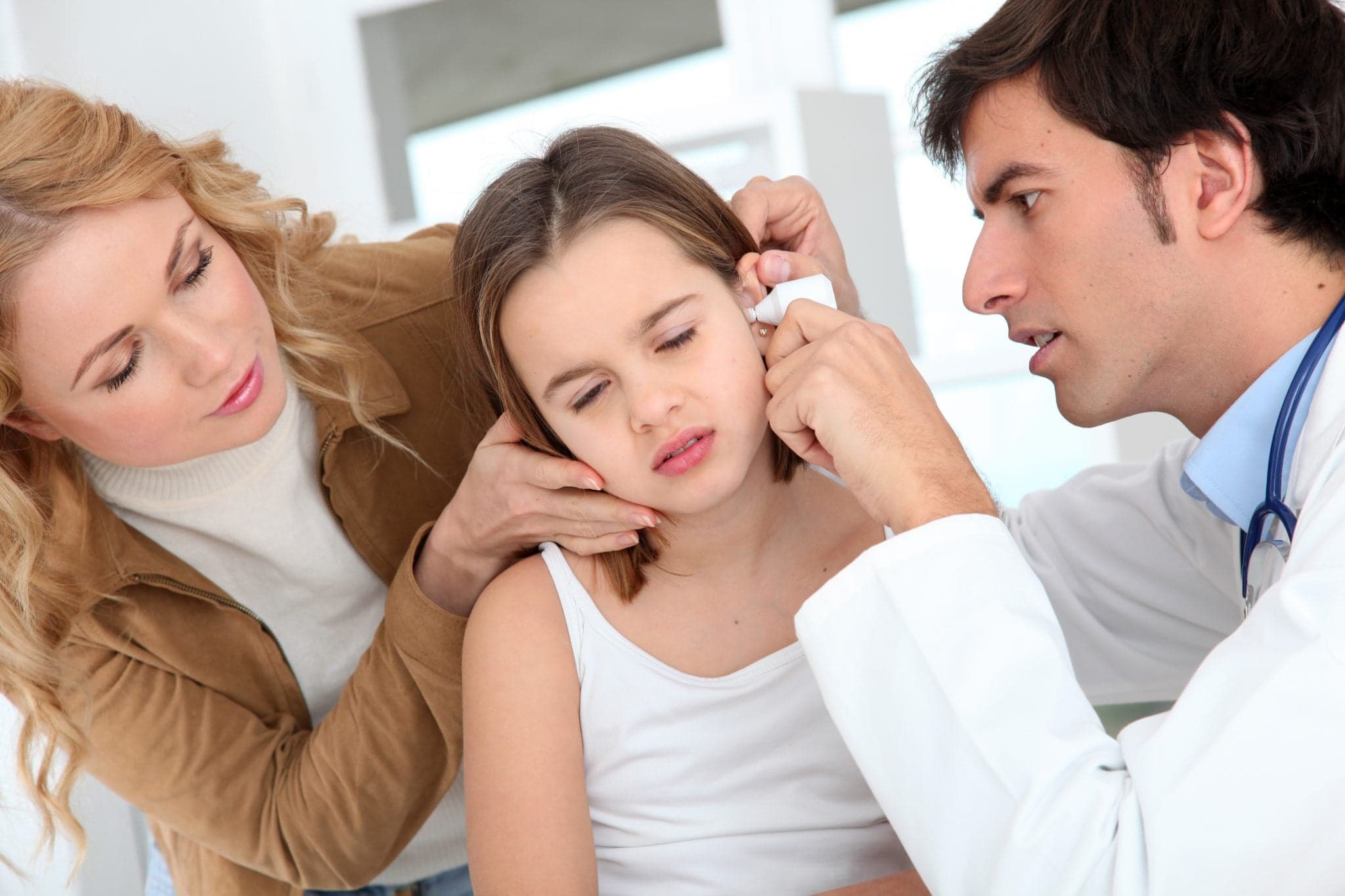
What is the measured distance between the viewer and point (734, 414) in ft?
4.71

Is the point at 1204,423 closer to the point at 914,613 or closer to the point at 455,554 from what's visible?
the point at 914,613

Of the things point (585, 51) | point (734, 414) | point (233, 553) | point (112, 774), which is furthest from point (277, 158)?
point (734, 414)

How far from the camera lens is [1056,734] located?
1119 mm

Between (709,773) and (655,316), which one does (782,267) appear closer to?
(655,316)

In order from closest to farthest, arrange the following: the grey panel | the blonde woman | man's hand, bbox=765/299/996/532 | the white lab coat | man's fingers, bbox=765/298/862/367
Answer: the white lab coat, man's hand, bbox=765/299/996/532, man's fingers, bbox=765/298/862/367, the blonde woman, the grey panel

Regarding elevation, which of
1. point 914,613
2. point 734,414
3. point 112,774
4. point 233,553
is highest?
point 734,414

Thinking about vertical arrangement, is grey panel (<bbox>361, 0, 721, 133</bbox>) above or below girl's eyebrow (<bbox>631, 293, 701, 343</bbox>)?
above

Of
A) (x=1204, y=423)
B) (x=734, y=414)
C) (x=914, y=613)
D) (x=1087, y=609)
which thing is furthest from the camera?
→ (x=1087, y=609)

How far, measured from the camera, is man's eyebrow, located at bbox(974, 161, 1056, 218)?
4.91 ft

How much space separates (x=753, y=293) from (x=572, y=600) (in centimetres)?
46

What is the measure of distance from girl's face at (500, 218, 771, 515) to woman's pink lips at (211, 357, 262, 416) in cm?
40

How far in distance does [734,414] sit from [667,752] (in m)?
0.45

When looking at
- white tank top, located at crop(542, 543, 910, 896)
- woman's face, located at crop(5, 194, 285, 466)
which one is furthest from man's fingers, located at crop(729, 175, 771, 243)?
woman's face, located at crop(5, 194, 285, 466)

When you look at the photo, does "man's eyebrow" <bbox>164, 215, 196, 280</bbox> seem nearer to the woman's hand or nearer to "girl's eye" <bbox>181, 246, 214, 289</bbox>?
"girl's eye" <bbox>181, 246, 214, 289</bbox>
